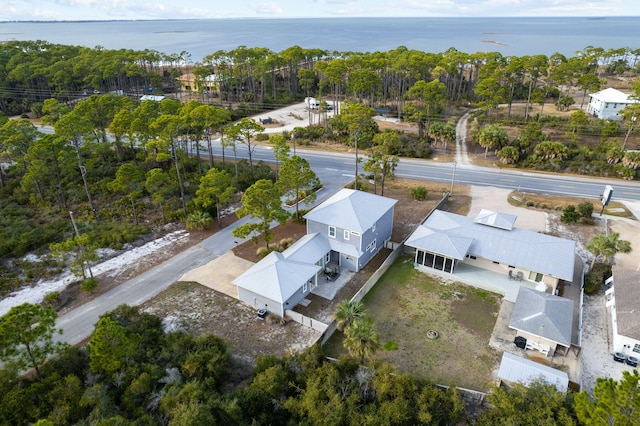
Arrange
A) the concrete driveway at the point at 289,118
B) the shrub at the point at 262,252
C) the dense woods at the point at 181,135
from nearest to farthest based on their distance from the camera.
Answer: the shrub at the point at 262,252, the dense woods at the point at 181,135, the concrete driveway at the point at 289,118

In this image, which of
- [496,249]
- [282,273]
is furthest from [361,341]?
[496,249]

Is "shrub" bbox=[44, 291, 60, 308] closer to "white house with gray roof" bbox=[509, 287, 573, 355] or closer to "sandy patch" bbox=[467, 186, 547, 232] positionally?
"white house with gray roof" bbox=[509, 287, 573, 355]

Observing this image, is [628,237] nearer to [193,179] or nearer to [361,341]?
[361,341]

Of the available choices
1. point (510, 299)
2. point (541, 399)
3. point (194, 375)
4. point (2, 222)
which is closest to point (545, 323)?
point (510, 299)

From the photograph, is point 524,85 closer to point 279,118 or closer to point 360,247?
point 279,118

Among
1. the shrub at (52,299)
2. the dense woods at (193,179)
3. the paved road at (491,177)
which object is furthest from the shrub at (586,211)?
the shrub at (52,299)

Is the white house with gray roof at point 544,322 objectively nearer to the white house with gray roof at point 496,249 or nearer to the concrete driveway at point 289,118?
the white house with gray roof at point 496,249

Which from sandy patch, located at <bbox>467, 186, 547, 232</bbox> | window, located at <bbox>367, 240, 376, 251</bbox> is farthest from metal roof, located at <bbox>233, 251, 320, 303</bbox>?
sandy patch, located at <bbox>467, 186, 547, 232</bbox>
